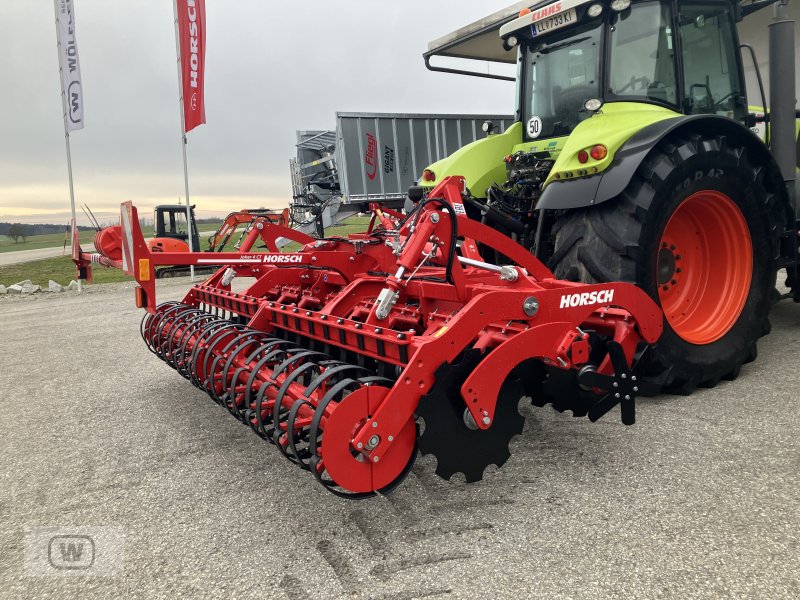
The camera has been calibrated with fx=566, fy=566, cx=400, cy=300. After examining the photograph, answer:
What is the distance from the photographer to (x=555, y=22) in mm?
3785

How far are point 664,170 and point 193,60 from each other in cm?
918

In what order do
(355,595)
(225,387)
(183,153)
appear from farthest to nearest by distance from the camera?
1. (183,153)
2. (225,387)
3. (355,595)

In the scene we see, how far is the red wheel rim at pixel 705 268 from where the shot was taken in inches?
138

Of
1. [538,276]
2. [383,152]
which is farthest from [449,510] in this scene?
[383,152]

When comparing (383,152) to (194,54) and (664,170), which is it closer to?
(194,54)

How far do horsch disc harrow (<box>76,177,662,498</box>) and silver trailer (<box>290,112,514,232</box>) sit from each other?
21.4 ft

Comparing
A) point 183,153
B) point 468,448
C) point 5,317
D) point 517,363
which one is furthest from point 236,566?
point 183,153

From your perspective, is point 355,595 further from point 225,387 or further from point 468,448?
point 225,387

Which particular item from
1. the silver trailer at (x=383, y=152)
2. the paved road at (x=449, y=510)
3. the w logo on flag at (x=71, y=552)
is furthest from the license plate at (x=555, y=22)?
the silver trailer at (x=383, y=152)

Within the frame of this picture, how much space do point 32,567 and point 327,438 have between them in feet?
3.92

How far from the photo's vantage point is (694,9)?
3.78 meters

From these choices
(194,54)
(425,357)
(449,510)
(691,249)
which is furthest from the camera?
(194,54)

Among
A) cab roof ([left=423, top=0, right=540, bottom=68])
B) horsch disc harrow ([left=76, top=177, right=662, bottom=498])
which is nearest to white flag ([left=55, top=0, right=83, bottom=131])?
cab roof ([left=423, top=0, right=540, bottom=68])

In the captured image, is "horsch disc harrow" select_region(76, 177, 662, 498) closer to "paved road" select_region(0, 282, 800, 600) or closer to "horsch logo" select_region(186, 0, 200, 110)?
"paved road" select_region(0, 282, 800, 600)
